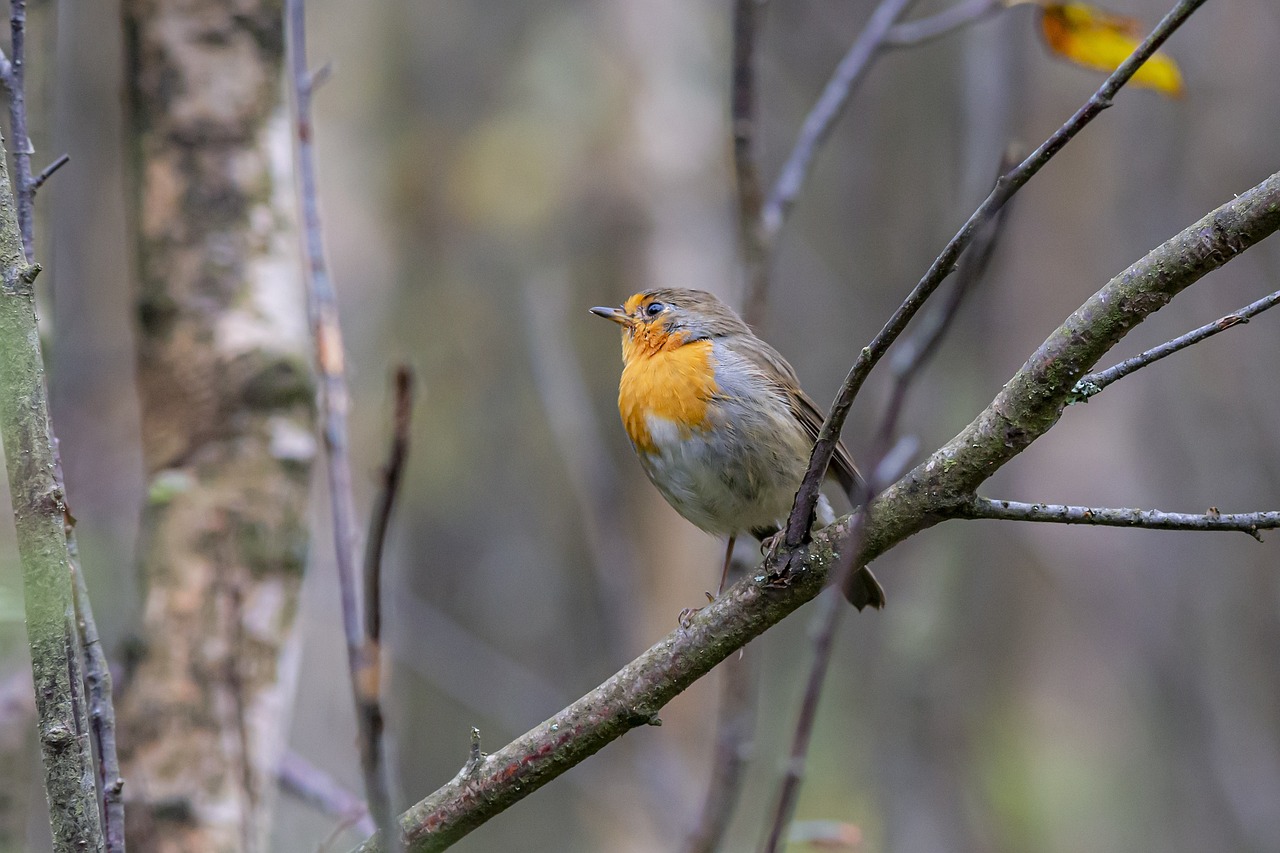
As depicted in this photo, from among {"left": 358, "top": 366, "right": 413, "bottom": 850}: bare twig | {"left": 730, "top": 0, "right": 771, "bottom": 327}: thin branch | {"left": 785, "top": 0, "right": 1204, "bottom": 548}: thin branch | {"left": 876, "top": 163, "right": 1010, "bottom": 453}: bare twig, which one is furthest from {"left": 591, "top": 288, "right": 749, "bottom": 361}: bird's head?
{"left": 358, "top": 366, "right": 413, "bottom": 850}: bare twig

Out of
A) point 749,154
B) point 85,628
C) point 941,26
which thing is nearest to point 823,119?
point 749,154

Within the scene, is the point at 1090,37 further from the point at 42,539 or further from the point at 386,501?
the point at 42,539

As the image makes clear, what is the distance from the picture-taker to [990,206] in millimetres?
1430

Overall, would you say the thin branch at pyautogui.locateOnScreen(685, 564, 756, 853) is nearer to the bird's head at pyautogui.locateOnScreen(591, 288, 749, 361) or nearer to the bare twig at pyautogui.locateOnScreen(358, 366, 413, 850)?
the bird's head at pyautogui.locateOnScreen(591, 288, 749, 361)

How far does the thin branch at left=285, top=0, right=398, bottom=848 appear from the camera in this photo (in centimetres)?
108

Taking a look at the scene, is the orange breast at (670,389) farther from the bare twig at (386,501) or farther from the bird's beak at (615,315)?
the bare twig at (386,501)

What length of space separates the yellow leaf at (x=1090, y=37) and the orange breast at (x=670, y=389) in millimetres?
1262

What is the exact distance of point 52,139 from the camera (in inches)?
106

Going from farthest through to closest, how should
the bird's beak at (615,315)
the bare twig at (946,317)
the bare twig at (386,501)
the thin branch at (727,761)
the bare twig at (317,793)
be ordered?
the bird's beak at (615,315) < the bare twig at (317,793) < the thin branch at (727,761) < the bare twig at (946,317) < the bare twig at (386,501)

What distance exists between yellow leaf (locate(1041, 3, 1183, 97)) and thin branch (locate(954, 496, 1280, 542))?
A: 1488 millimetres

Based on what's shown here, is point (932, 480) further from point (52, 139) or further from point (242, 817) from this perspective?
point (52, 139)

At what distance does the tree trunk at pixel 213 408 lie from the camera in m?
2.66

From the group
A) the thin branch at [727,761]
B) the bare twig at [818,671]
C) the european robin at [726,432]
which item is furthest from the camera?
the european robin at [726,432]

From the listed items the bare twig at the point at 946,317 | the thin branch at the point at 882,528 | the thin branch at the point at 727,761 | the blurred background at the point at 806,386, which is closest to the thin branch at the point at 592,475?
the blurred background at the point at 806,386
